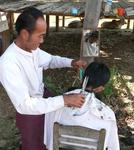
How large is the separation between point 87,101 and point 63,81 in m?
3.06

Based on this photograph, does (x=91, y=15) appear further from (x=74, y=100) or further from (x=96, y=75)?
(x=74, y=100)

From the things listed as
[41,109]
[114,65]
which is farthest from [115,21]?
[41,109]

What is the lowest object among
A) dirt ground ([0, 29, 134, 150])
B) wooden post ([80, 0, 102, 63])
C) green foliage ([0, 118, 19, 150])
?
green foliage ([0, 118, 19, 150])

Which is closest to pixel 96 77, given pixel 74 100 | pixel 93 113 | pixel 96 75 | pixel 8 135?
pixel 96 75

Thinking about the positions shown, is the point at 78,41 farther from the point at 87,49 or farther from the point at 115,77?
the point at 87,49

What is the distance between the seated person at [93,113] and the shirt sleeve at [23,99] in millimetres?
251

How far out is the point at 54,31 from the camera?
340 inches

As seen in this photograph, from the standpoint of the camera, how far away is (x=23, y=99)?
2.15 metres

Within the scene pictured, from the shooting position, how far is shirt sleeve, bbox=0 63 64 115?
2.14 metres

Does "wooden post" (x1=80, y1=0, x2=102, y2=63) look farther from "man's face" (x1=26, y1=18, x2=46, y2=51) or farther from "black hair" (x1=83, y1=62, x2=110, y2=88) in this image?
"man's face" (x1=26, y1=18, x2=46, y2=51)

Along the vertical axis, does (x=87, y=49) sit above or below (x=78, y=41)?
above

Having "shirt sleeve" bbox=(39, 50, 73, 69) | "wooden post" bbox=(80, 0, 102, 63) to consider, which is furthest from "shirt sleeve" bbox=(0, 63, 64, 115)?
"wooden post" bbox=(80, 0, 102, 63)

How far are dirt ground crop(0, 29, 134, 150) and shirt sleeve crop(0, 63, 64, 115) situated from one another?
166cm

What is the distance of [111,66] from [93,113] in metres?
3.71
